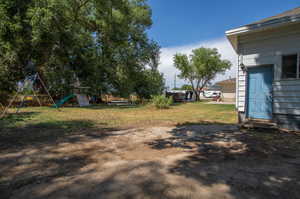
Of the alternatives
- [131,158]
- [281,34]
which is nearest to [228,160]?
[131,158]

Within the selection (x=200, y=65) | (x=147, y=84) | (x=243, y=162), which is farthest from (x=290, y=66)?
(x=200, y=65)

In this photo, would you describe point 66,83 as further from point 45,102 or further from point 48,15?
point 48,15

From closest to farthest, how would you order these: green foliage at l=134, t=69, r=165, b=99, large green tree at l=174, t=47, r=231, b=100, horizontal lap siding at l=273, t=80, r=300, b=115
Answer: horizontal lap siding at l=273, t=80, r=300, b=115 < green foliage at l=134, t=69, r=165, b=99 < large green tree at l=174, t=47, r=231, b=100

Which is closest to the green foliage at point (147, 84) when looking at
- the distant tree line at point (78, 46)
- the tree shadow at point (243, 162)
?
the distant tree line at point (78, 46)

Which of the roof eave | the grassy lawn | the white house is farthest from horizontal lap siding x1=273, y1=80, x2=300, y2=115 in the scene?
the grassy lawn

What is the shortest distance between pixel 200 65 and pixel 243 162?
32.7 m

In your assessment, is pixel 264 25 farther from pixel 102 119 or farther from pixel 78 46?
pixel 78 46

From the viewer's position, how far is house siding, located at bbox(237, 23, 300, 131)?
16.8ft

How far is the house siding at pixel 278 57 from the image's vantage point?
16.8ft

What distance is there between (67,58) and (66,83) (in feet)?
7.29

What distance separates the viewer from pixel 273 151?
3516mm

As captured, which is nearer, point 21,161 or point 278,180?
point 278,180

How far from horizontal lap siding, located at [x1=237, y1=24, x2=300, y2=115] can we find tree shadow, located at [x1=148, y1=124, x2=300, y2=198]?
108 centimetres

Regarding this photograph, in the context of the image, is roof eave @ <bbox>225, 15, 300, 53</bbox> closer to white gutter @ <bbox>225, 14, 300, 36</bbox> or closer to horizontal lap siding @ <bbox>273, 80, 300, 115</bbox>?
white gutter @ <bbox>225, 14, 300, 36</bbox>
